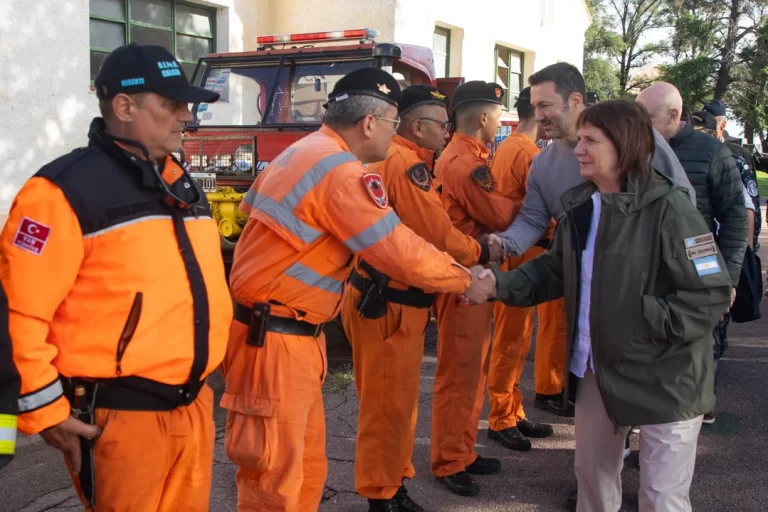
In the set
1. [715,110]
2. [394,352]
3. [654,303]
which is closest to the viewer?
[654,303]

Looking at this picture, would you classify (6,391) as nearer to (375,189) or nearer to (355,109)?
(375,189)

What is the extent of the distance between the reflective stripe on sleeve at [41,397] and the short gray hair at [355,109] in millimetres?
1551

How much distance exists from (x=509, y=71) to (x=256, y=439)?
17971mm

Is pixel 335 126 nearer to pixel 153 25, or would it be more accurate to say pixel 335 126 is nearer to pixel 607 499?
pixel 607 499

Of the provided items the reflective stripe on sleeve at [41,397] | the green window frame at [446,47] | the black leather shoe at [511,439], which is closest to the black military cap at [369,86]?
the reflective stripe on sleeve at [41,397]

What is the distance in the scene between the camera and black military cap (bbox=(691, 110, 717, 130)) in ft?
23.4

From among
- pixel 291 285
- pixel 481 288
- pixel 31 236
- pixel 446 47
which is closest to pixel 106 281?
pixel 31 236

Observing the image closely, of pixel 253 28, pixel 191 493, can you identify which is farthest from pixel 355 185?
pixel 253 28

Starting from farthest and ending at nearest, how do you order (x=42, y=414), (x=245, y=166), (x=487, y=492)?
1. (x=245, y=166)
2. (x=487, y=492)
3. (x=42, y=414)

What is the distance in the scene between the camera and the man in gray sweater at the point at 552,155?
439cm

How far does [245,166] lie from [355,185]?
5.27 meters

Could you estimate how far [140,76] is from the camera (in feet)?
7.80

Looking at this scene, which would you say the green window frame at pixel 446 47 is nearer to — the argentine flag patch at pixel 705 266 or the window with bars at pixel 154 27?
the window with bars at pixel 154 27

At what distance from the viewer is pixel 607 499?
10.0ft
